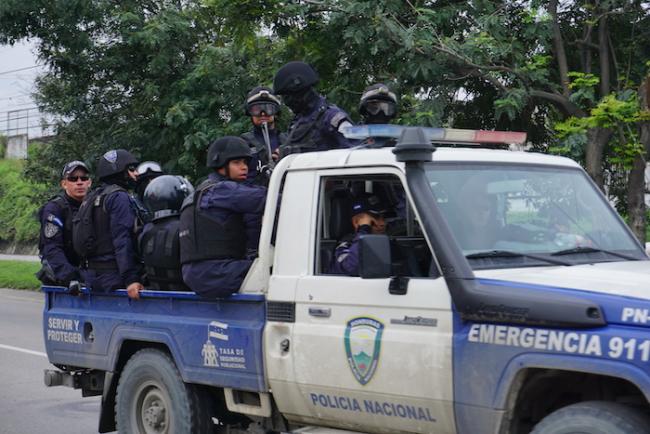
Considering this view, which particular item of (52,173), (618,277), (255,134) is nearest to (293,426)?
(618,277)

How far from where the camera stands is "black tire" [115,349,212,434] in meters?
5.92

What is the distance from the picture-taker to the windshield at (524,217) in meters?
4.64

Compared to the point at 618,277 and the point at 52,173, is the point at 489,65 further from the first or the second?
the point at 52,173

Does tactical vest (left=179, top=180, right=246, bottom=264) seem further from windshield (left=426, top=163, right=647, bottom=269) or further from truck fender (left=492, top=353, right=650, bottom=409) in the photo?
truck fender (left=492, top=353, right=650, bottom=409)

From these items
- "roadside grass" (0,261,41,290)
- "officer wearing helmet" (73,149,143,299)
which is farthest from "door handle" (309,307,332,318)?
"roadside grass" (0,261,41,290)

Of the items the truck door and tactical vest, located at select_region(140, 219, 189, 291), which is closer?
the truck door

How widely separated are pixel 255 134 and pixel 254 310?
91.3 inches

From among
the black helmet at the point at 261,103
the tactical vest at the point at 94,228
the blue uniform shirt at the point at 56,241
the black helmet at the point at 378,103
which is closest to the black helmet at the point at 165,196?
the tactical vest at the point at 94,228

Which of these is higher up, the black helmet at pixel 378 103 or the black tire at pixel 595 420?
the black helmet at pixel 378 103

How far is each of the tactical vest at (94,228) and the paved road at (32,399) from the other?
186cm

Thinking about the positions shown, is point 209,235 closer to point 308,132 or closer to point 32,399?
point 308,132

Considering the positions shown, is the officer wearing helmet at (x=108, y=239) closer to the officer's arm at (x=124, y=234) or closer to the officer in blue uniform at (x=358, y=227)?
the officer's arm at (x=124, y=234)

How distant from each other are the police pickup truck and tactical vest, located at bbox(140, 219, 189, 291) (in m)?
0.13

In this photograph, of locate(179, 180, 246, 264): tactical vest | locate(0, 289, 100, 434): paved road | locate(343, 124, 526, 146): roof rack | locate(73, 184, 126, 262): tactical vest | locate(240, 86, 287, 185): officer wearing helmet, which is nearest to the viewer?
locate(343, 124, 526, 146): roof rack
